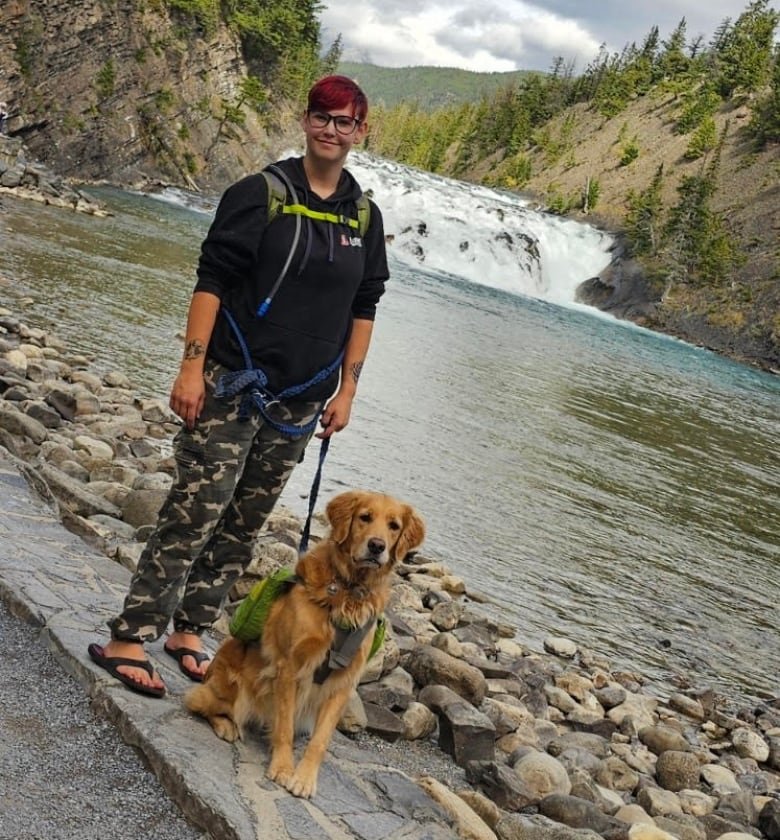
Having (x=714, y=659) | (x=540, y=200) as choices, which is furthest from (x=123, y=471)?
(x=540, y=200)

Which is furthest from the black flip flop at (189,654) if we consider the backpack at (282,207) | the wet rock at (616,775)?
the wet rock at (616,775)

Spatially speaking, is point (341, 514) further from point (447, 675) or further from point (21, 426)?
point (21, 426)

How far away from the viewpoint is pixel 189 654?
4367 mm

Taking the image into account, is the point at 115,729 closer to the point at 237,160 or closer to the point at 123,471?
the point at 123,471

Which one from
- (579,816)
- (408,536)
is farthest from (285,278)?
(579,816)

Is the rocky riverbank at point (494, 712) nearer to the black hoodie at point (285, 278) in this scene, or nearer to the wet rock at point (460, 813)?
the wet rock at point (460, 813)

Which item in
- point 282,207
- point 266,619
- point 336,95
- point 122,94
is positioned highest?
point 122,94

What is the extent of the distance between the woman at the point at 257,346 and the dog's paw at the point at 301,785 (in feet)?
2.52

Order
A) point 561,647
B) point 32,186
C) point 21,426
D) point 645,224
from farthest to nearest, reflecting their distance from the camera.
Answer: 1. point 645,224
2. point 32,186
3. point 21,426
4. point 561,647

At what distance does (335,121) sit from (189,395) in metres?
1.29

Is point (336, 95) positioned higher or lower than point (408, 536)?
higher

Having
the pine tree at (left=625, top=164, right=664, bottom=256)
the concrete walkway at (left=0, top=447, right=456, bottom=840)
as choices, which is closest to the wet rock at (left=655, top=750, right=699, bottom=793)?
the concrete walkway at (left=0, top=447, right=456, bottom=840)

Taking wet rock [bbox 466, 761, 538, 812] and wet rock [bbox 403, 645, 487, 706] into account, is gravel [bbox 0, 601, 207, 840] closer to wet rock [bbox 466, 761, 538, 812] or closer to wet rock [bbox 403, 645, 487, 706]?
wet rock [bbox 466, 761, 538, 812]

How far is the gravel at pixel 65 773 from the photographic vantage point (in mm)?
2867
